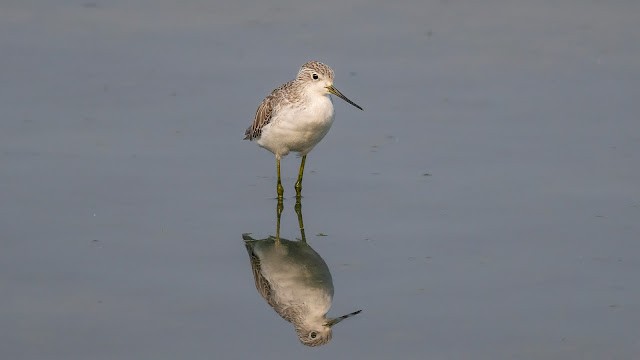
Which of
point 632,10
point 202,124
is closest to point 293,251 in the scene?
point 202,124

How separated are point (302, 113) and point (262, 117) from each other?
869 mm

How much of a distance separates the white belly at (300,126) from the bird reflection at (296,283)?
1.09 m

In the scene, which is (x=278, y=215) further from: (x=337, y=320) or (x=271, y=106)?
(x=337, y=320)

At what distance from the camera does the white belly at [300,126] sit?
1198 cm

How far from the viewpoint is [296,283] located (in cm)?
1028

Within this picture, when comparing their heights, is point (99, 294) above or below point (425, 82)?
below

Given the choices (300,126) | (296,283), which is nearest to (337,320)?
(296,283)

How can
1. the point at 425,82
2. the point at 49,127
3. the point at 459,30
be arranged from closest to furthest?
1. the point at 49,127
2. the point at 425,82
3. the point at 459,30

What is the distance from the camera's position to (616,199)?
38.1ft

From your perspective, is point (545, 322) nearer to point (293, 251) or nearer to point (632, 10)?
point (293, 251)

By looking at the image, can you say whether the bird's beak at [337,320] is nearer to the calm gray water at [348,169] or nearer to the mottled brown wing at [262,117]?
the calm gray water at [348,169]

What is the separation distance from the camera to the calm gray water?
934 centimetres

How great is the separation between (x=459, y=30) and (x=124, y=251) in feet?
25.4

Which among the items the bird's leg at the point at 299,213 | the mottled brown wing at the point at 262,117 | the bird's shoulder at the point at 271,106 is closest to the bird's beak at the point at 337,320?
the bird's leg at the point at 299,213
